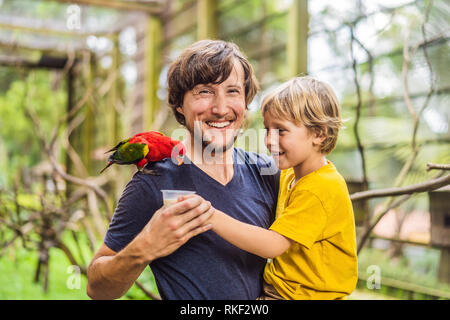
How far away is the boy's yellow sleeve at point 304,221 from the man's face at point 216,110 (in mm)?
226

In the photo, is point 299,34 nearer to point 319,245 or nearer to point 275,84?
point 275,84

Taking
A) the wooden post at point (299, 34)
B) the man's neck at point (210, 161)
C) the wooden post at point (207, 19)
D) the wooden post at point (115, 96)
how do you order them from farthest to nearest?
the wooden post at point (115, 96) < the wooden post at point (207, 19) < the wooden post at point (299, 34) < the man's neck at point (210, 161)

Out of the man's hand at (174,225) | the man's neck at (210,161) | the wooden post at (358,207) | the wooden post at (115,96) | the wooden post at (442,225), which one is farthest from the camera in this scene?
the wooden post at (115,96)

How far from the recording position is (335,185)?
108 cm

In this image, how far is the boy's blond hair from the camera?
112 cm

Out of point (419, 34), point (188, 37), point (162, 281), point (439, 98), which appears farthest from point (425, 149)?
point (188, 37)

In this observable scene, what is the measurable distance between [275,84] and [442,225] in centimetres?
134

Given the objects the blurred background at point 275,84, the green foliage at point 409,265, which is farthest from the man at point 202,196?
the green foliage at point 409,265

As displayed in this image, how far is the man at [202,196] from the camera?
3.26ft

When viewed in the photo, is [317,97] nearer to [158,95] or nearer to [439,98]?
[439,98]

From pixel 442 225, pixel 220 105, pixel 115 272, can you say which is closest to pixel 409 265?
pixel 442 225

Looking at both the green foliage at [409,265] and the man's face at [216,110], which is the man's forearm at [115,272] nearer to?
the man's face at [216,110]

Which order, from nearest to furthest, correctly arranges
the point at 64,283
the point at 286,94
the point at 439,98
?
1. the point at 286,94
2. the point at 439,98
3. the point at 64,283

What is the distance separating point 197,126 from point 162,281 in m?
0.37
